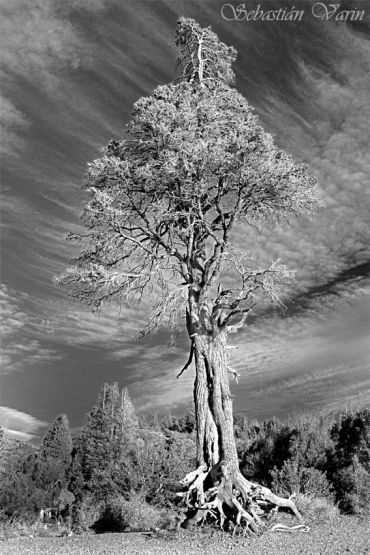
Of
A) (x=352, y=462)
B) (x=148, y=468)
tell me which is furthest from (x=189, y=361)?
(x=148, y=468)

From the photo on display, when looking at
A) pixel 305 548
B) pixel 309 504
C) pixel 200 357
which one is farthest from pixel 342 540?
pixel 200 357

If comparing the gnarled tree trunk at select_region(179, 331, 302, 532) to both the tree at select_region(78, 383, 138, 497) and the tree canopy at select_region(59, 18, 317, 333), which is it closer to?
the tree canopy at select_region(59, 18, 317, 333)

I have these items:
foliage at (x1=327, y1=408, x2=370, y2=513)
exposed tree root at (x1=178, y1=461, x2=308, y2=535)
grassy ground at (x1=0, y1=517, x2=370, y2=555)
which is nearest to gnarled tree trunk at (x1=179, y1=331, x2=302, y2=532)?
exposed tree root at (x1=178, y1=461, x2=308, y2=535)

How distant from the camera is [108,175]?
1229 centimetres

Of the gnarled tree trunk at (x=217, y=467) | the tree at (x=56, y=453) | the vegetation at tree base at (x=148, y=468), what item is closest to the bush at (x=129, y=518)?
the vegetation at tree base at (x=148, y=468)

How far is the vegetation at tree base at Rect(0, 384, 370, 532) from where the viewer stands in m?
14.4

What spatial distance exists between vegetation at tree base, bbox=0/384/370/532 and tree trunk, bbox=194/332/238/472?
1.19 metres

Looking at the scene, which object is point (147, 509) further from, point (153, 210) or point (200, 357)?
point (153, 210)

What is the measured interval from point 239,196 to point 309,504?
8.08 metres

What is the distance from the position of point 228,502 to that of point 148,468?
601 inches

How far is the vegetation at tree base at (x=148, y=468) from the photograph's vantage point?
47.3 feet

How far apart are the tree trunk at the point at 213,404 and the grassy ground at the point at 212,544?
1806 millimetres

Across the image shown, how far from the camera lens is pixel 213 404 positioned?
11180mm

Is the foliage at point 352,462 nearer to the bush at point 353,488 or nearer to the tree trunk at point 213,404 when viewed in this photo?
the bush at point 353,488
